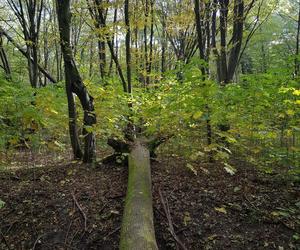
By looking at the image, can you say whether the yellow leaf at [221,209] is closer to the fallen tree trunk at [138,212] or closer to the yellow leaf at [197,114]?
the fallen tree trunk at [138,212]

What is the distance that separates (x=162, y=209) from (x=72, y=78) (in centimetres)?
308

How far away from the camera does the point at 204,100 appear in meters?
4.47

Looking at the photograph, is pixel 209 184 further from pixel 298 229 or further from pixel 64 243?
pixel 64 243

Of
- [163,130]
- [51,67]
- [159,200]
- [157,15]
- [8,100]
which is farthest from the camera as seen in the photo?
[51,67]

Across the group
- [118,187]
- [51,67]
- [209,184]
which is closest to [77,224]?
[118,187]

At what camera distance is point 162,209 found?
364 centimetres

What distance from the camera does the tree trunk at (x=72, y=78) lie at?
197 inches

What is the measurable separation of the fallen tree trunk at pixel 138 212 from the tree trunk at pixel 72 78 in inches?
44.7

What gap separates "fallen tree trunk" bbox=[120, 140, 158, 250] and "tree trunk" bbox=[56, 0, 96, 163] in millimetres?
1135

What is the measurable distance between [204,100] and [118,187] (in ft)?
6.54

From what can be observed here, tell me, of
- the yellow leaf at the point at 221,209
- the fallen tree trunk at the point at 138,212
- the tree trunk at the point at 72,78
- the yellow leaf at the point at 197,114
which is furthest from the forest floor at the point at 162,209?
the yellow leaf at the point at 197,114

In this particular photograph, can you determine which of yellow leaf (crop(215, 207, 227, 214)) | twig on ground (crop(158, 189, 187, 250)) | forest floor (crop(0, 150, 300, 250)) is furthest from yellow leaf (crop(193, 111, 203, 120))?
yellow leaf (crop(215, 207, 227, 214))

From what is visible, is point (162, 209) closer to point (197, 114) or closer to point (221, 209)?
point (221, 209)

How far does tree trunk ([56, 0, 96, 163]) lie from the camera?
4992mm
